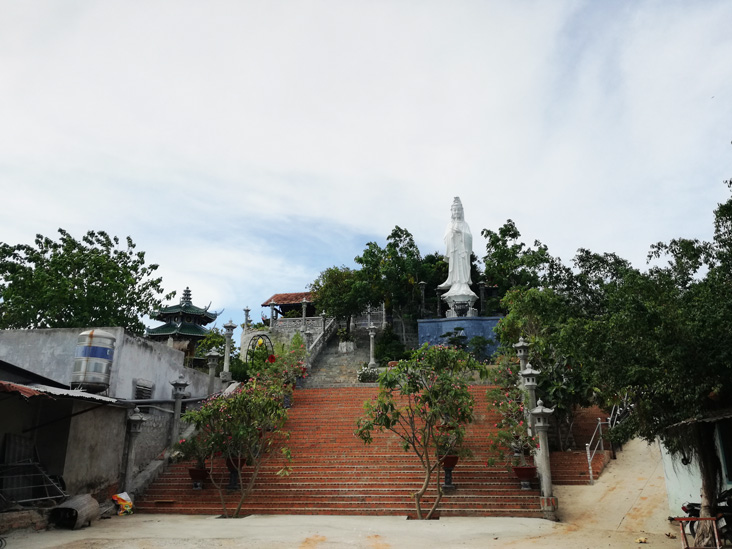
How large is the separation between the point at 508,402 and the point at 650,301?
6.24 m

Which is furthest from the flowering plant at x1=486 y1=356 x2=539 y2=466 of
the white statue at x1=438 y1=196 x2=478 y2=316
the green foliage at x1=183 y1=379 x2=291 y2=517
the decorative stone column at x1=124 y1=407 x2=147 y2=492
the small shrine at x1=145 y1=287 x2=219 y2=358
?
the small shrine at x1=145 y1=287 x2=219 y2=358

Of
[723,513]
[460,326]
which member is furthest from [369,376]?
[723,513]

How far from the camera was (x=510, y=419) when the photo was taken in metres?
13.1

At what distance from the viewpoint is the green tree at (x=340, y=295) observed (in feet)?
94.3

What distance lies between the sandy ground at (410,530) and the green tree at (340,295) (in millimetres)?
17381

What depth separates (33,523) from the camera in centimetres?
959

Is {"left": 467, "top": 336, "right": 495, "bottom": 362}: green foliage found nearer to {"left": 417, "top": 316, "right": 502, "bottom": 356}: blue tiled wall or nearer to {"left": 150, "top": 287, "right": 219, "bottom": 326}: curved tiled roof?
{"left": 417, "top": 316, "right": 502, "bottom": 356}: blue tiled wall

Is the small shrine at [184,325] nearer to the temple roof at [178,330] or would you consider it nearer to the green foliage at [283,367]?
→ the temple roof at [178,330]

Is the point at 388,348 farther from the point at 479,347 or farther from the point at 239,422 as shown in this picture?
the point at 239,422

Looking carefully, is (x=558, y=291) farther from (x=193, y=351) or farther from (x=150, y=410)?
(x=193, y=351)

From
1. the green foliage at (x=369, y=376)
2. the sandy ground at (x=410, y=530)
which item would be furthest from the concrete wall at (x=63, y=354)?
the green foliage at (x=369, y=376)

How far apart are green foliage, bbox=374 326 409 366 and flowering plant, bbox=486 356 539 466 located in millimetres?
9586

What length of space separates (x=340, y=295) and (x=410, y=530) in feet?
68.0

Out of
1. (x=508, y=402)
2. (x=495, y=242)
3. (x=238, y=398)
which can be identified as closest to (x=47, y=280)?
(x=238, y=398)
